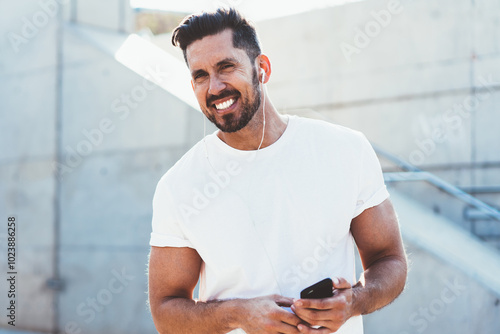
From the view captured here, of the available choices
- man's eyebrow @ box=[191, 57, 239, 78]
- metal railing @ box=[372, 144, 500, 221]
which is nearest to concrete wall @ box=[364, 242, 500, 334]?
metal railing @ box=[372, 144, 500, 221]

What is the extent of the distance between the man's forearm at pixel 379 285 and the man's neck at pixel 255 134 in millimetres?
627

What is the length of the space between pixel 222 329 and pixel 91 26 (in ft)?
17.3

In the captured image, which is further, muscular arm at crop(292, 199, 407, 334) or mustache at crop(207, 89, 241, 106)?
mustache at crop(207, 89, 241, 106)

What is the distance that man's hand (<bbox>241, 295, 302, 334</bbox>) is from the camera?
66.9 inches

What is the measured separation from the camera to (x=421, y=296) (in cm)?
388

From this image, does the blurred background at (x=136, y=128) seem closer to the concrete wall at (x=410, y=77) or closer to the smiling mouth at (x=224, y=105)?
the concrete wall at (x=410, y=77)

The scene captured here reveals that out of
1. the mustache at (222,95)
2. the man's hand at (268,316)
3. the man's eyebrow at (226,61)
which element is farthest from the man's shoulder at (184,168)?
the man's hand at (268,316)

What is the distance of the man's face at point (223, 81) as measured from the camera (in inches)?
78.5

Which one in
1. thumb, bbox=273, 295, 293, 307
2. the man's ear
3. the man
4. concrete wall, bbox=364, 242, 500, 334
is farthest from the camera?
concrete wall, bbox=364, 242, 500, 334

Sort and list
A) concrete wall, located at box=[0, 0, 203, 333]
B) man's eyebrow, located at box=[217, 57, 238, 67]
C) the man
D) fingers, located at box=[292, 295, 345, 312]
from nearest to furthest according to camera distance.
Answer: fingers, located at box=[292, 295, 345, 312], the man, man's eyebrow, located at box=[217, 57, 238, 67], concrete wall, located at box=[0, 0, 203, 333]

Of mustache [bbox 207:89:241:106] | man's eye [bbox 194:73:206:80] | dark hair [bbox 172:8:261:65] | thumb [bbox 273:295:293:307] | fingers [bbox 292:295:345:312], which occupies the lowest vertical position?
thumb [bbox 273:295:293:307]

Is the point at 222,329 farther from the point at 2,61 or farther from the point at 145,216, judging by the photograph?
the point at 2,61

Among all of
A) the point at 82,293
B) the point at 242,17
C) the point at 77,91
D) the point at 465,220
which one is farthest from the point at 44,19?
the point at 465,220

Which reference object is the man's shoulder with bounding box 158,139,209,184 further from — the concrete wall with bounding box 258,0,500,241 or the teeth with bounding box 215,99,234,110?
the concrete wall with bounding box 258,0,500,241
